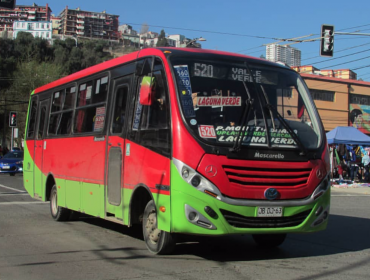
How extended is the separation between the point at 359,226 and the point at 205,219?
5711 millimetres

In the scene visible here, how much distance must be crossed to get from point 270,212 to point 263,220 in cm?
14

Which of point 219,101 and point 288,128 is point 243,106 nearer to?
point 219,101

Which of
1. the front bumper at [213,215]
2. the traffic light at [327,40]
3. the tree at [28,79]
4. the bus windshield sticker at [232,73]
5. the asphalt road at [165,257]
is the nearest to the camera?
the asphalt road at [165,257]

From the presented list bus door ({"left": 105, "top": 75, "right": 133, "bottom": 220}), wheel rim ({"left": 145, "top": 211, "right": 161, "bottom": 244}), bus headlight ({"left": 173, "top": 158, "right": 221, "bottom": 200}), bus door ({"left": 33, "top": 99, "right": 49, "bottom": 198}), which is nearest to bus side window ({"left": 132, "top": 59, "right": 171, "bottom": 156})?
bus headlight ({"left": 173, "top": 158, "right": 221, "bottom": 200})

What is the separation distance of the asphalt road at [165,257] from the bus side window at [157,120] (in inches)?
62.9

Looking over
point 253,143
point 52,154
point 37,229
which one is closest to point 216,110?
point 253,143

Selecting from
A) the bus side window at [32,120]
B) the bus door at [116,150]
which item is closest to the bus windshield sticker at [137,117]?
the bus door at [116,150]

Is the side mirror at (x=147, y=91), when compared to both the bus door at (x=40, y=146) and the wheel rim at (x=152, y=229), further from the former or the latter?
the bus door at (x=40, y=146)

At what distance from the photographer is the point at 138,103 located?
25.3 feet

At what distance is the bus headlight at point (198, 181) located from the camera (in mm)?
6320

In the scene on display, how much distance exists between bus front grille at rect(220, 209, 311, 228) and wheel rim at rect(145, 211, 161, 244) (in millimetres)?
1197

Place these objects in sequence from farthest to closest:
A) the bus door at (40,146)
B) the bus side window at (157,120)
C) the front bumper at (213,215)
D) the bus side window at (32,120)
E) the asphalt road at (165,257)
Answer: the bus side window at (32,120) → the bus door at (40,146) → the bus side window at (157,120) → the front bumper at (213,215) → the asphalt road at (165,257)

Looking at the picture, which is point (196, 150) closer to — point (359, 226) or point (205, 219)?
point (205, 219)

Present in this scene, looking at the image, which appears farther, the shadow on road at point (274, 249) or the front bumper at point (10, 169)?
the front bumper at point (10, 169)
